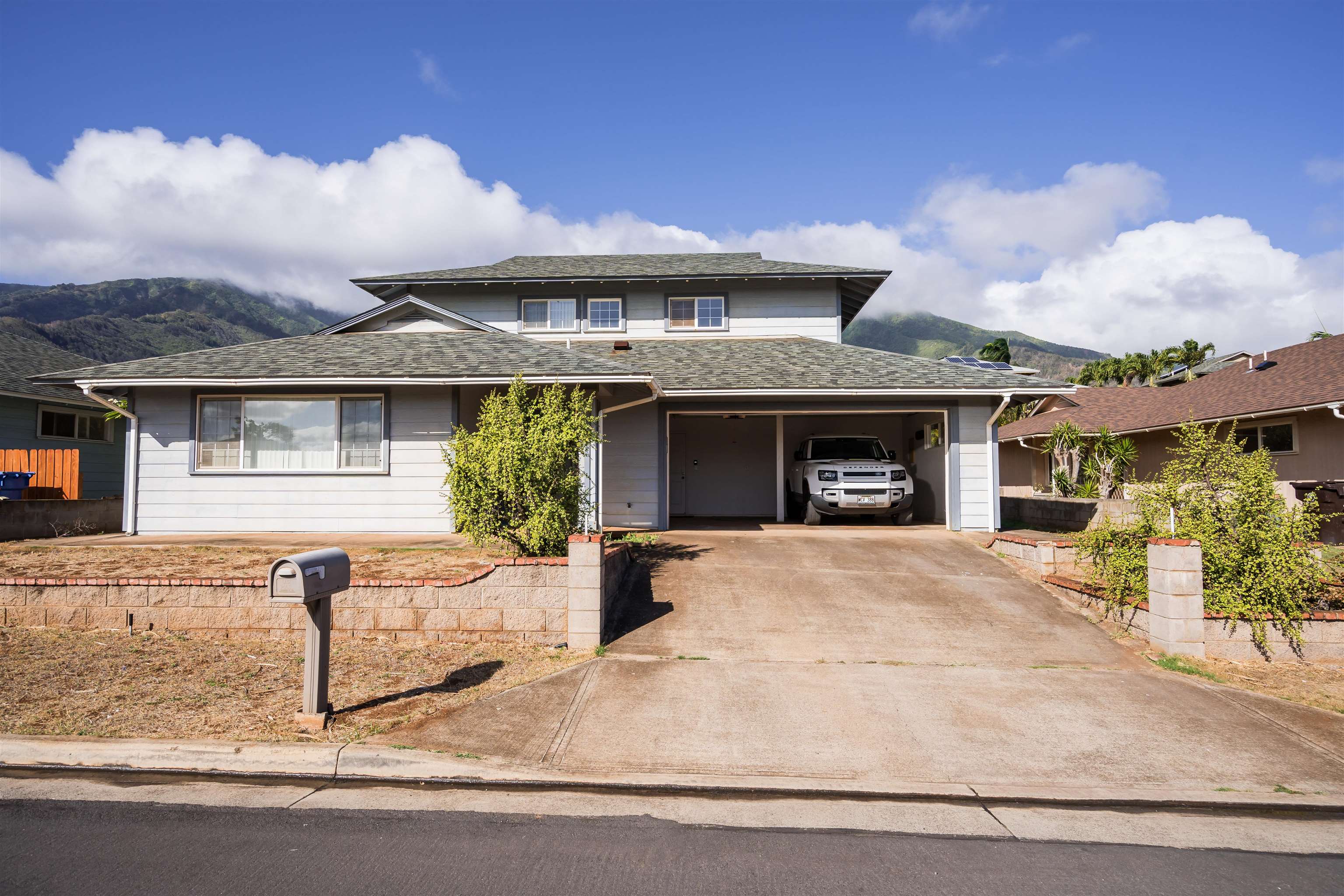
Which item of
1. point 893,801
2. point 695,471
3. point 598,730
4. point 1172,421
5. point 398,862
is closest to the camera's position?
point 398,862

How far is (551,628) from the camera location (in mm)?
7258

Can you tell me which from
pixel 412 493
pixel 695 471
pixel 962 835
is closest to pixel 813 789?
pixel 962 835

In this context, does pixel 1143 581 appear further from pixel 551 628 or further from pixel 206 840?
pixel 206 840

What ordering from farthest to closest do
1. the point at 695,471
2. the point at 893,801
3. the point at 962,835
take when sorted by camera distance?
the point at 695,471
the point at 893,801
the point at 962,835

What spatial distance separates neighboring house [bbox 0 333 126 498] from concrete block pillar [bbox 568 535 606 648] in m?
14.9

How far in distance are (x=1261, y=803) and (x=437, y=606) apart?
642cm

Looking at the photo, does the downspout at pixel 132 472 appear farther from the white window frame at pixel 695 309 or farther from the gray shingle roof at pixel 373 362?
the white window frame at pixel 695 309

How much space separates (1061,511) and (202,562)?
1391 centimetres

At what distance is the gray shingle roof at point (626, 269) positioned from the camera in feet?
56.4

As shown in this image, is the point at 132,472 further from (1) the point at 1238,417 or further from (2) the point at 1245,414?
(1) the point at 1238,417

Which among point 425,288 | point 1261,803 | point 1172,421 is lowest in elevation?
point 1261,803

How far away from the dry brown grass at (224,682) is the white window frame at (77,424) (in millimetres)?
14299

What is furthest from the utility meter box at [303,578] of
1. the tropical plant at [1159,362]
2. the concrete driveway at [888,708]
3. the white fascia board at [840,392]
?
the tropical plant at [1159,362]

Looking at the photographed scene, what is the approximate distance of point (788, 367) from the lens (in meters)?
14.4
